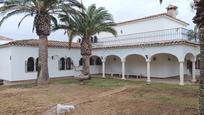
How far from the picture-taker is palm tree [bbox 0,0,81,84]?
801 inches

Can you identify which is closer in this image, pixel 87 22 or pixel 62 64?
pixel 87 22

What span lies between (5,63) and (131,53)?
43.6ft

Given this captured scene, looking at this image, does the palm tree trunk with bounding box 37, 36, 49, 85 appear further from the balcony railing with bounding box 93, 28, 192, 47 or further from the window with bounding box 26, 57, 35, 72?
the balcony railing with bounding box 93, 28, 192, 47

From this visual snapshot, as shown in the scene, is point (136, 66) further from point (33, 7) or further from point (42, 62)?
point (33, 7)

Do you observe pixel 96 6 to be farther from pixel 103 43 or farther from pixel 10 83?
pixel 10 83

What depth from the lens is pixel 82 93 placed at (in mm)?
16297

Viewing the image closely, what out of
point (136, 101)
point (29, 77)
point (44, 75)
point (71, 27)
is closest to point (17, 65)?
point (29, 77)

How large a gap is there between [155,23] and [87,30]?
8.64 meters

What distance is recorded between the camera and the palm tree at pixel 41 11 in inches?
801

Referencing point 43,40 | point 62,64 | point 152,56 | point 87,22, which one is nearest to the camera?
point 43,40

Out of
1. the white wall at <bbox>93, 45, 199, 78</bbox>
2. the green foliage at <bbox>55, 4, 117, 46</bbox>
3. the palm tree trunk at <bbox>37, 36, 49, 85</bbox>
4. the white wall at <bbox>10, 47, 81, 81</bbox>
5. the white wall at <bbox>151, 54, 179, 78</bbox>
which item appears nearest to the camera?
the palm tree trunk at <bbox>37, 36, 49, 85</bbox>

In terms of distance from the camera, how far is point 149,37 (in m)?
→ 24.8

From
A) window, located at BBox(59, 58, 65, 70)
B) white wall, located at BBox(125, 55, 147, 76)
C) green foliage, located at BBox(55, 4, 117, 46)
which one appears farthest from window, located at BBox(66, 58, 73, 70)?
white wall, located at BBox(125, 55, 147, 76)

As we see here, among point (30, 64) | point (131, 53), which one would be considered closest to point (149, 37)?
point (131, 53)
